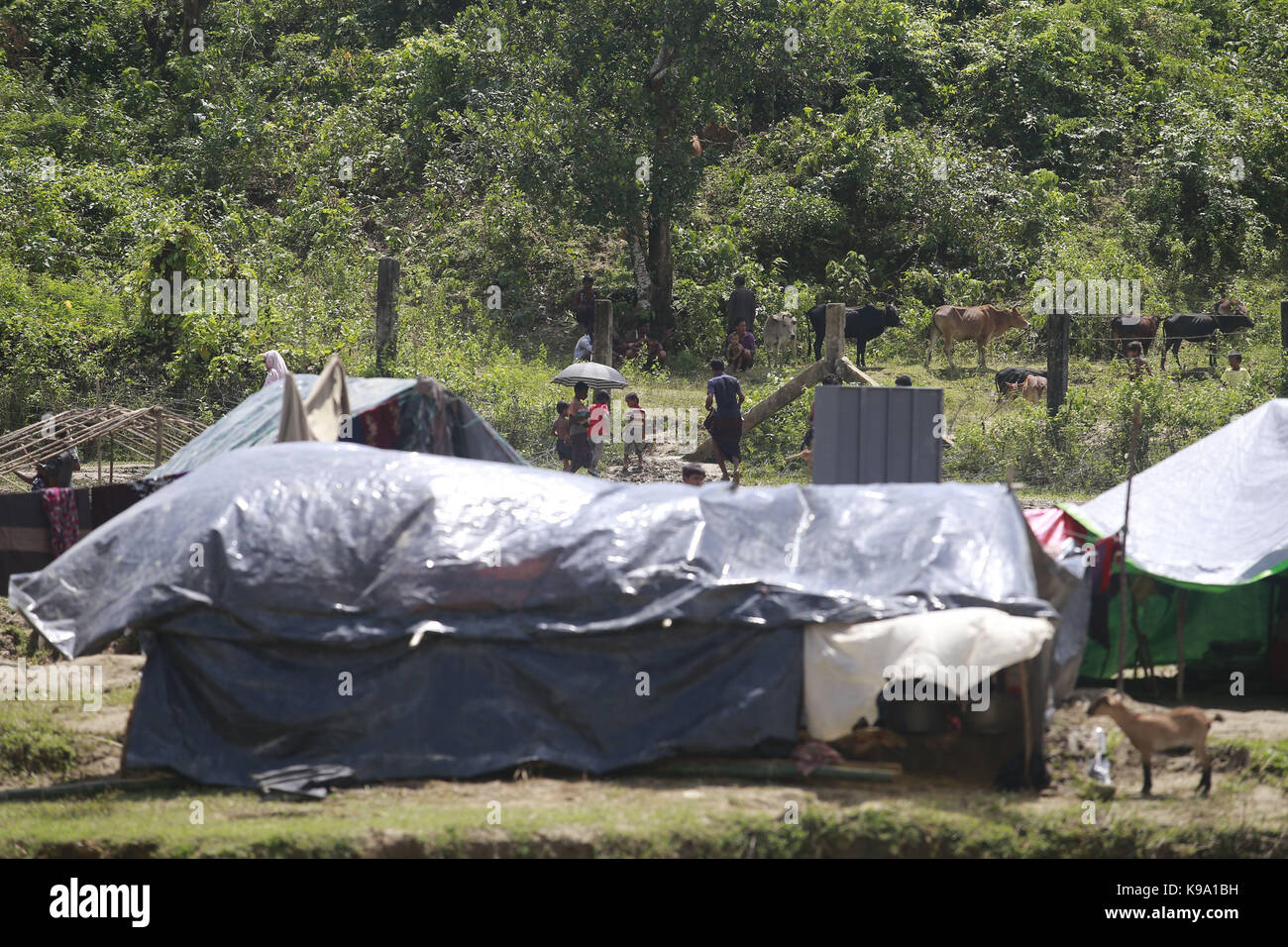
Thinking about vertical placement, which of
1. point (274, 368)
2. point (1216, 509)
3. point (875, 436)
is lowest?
point (1216, 509)

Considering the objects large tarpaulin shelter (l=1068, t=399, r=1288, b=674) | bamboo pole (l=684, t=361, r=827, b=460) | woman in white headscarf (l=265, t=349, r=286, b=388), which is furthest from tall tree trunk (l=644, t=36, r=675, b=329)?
large tarpaulin shelter (l=1068, t=399, r=1288, b=674)

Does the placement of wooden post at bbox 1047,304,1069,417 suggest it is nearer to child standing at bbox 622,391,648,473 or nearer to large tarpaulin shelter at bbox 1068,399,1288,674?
child standing at bbox 622,391,648,473

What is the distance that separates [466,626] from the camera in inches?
333

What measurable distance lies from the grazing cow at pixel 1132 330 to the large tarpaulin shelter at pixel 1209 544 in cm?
925

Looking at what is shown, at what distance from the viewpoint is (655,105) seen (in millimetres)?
22406

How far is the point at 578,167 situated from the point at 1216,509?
45.1 ft

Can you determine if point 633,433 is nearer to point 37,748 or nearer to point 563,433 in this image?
point 563,433

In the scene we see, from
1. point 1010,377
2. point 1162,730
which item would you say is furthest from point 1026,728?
point 1010,377

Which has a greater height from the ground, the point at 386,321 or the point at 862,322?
the point at 862,322

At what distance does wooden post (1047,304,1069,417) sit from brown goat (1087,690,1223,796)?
367 inches

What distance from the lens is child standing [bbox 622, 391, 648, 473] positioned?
1675cm

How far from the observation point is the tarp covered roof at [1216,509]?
10219 mm

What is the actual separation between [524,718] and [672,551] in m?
1.42

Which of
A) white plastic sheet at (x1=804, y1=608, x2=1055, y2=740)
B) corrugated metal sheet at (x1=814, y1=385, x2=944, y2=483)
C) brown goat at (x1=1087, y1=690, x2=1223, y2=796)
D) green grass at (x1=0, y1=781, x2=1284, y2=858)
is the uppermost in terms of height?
corrugated metal sheet at (x1=814, y1=385, x2=944, y2=483)
